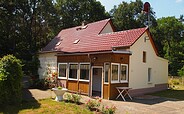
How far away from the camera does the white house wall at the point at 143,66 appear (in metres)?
17.5

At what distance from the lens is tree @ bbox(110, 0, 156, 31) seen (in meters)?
45.5

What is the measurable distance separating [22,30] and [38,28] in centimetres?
325

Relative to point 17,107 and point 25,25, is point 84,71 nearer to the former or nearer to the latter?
point 17,107

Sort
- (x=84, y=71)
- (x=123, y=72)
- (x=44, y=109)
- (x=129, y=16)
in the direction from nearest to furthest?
(x=44, y=109) → (x=123, y=72) → (x=84, y=71) → (x=129, y=16)

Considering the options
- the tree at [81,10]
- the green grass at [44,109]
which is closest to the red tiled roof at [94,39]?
the green grass at [44,109]

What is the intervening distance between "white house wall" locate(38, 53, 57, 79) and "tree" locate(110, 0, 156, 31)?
24.4 meters

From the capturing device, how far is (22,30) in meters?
30.3

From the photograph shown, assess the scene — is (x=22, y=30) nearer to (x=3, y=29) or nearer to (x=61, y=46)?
(x=3, y=29)

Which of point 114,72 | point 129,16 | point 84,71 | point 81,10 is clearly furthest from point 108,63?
point 129,16

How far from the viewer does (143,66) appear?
61.6 feet

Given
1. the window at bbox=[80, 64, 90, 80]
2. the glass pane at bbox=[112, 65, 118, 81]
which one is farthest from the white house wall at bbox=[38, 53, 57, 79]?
the glass pane at bbox=[112, 65, 118, 81]

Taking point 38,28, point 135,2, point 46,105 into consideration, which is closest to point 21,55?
point 38,28

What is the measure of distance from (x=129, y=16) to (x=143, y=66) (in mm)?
30882

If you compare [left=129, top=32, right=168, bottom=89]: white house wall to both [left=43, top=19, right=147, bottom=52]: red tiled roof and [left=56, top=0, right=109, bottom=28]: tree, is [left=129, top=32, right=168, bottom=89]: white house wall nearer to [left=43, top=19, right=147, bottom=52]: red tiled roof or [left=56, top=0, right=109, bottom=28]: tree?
[left=43, top=19, right=147, bottom=52]: red tiled roof
